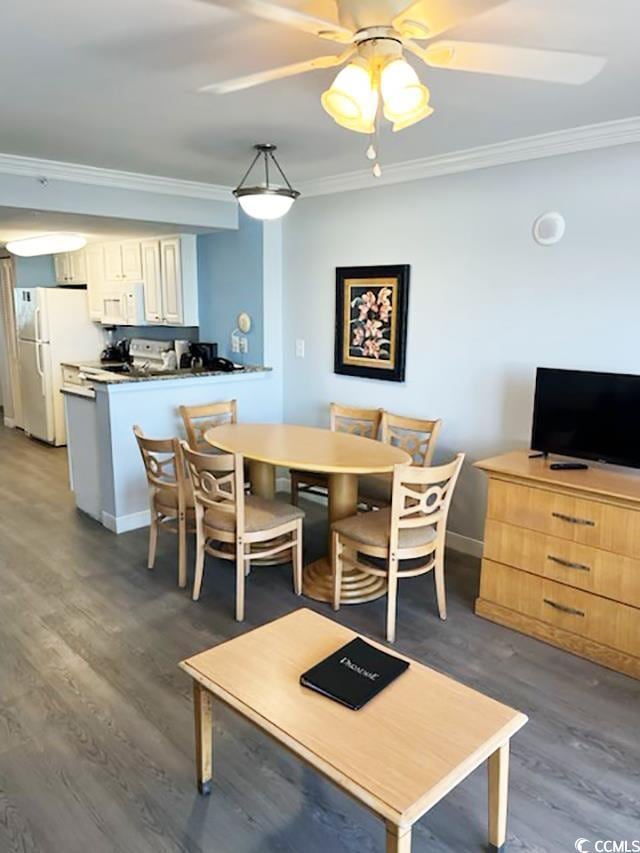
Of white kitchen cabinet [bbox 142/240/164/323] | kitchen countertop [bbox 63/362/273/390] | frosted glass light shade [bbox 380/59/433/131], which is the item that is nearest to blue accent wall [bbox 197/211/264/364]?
kitchen countertop [bbox 63/362/273/390]

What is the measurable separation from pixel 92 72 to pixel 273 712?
235 centimetres

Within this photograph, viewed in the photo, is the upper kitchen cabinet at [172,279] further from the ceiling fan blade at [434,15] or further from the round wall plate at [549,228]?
the ceiling fan blade at [434,15]

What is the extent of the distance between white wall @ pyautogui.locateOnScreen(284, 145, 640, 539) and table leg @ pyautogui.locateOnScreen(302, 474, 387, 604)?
2.71ft

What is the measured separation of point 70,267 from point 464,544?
5.47 meters

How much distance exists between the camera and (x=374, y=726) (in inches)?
64.4

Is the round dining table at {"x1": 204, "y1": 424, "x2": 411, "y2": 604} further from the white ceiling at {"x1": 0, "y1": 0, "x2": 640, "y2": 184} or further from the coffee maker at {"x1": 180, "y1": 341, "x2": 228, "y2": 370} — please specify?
the white ceiling at {"x1": 0, "y1": 0, "x2": 640, "y2": 184}

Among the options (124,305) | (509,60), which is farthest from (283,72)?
(124,305)

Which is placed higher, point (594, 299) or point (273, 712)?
point (594, 299)

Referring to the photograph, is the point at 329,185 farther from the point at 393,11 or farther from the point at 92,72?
the point at 393,11

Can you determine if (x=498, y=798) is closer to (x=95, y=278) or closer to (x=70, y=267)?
(x=95, y=278)

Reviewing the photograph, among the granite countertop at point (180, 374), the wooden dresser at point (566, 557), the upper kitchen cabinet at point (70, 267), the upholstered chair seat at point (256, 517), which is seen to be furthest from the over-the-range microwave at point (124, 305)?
the wooden dresser at point (566, 557)

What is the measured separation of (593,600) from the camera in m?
2.78

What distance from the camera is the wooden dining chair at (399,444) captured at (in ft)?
12.3

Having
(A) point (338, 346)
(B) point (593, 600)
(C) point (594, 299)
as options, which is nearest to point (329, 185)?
(A) point (338, 346)
